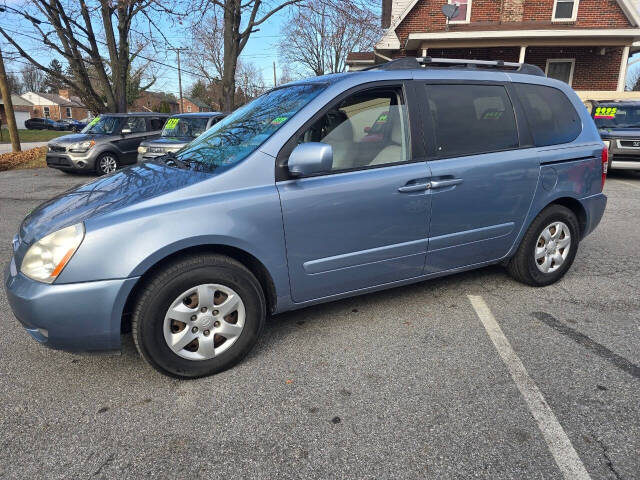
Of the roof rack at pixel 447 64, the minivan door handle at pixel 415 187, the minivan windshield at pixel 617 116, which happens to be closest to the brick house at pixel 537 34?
the minivan windshield at pixel 617 116

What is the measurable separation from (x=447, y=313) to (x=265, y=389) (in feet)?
5.24

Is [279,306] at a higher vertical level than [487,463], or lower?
higher

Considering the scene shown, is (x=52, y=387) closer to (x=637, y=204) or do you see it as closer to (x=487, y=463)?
(x=487, y=463)

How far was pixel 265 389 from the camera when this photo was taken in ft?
8.13

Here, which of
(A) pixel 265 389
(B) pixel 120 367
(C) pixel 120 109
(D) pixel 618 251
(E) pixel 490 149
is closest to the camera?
(A) pixel 265 389

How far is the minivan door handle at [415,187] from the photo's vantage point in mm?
2932

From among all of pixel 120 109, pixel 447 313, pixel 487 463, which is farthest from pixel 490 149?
pixel 120 109

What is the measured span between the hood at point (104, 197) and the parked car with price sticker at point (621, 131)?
34.6ft

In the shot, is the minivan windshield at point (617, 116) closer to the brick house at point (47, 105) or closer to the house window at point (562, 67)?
the house window at point (562, 67)

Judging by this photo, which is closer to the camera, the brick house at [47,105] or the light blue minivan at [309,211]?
the light blue minivan at [309,211]

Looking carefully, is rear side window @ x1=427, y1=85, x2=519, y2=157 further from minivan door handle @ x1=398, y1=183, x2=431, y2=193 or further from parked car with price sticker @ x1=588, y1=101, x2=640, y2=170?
parked car with price sticker @ x1=588, y1=101, x2=640, y2=170

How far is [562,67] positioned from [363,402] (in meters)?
20.2

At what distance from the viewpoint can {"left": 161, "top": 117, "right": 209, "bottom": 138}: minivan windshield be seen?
973 centimetres

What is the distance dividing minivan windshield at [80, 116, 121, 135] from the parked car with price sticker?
12024mm
